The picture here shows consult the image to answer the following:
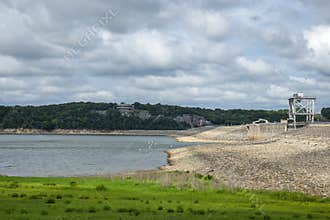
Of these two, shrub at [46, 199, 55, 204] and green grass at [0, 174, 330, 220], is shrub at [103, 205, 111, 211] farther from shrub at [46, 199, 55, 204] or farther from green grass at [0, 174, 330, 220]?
shrub at [46, 199, 55, 204]

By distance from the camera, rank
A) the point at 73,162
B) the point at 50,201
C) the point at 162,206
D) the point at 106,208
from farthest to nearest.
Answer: the point at 73,162, the point at 50,201, the point at 162,206, the point at 106,208

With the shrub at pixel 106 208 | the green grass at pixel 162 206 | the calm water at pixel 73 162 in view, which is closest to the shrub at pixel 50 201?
the green grass at pixel 162 206

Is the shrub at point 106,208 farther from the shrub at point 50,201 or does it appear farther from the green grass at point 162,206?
the shrub at point 50,201

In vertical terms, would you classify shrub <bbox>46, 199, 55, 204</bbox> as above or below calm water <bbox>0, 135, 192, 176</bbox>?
above

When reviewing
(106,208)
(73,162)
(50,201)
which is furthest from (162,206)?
(73,162)

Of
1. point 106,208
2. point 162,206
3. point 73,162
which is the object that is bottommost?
point 73,162

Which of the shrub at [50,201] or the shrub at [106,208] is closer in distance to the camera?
the shrub at [106,208]

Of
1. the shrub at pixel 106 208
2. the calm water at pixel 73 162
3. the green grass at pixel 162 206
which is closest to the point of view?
the green grass at pixel 162 206

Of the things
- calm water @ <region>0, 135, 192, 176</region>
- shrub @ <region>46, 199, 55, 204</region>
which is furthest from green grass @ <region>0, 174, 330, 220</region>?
calm water @ <region>0, 135, 192, 176</region>

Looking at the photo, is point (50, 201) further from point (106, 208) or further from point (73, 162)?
point (73, 162)

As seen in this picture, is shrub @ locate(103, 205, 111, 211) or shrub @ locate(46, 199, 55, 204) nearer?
shrub @ locate(103, 205, 111, 211)

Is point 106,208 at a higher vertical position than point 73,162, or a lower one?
higher

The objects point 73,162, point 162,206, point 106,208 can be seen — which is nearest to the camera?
point 106,208

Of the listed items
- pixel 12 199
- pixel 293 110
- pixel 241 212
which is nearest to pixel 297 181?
pixel 241 212
